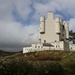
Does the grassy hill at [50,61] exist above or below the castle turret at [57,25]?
below

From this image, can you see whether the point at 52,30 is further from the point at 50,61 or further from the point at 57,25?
the point at 50,61

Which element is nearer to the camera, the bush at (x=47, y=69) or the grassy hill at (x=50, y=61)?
the bush at (x=47, y=69)

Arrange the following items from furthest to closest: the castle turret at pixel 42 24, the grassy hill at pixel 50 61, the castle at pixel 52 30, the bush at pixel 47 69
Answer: the castle turret at pixel 42 24, the castle at pixel 52 30, the grassy hill at pixel 50 61, the bush at pixel 47 69

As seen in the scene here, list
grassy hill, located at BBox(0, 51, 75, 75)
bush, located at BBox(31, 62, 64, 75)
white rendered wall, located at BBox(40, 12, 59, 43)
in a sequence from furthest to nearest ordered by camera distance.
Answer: white rendered wall, located at BBox(40, 12, 59, 43)
grassy hill, located at BBox(0, 51, 75, 75)
bush, located at BBox(31, 62, 64, 75)

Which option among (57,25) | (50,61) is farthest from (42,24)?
(50,61)

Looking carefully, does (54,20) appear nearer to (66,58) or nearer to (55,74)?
(66,58)

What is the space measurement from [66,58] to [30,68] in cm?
4988

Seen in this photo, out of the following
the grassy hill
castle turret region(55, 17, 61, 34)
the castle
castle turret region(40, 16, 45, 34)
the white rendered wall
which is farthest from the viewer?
castle turret region(40, 16, 45, 34)

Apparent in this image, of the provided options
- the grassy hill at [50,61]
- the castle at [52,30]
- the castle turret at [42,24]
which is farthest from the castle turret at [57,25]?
the grassy hill at [50,61]

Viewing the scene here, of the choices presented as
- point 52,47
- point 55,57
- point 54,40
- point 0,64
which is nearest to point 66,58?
point 55,57

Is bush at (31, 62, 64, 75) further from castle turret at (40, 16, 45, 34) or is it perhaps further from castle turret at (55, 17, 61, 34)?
castle turret at (40, 16, 45, 34)

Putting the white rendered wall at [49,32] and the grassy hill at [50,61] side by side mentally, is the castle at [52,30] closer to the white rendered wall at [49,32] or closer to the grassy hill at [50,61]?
the white rendered wall at [49,32]

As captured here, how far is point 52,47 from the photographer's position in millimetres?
131500

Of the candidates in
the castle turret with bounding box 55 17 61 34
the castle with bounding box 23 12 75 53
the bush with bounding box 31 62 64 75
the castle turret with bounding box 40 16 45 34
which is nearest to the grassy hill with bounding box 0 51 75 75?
the bush with bounding box 31 62 64 75
